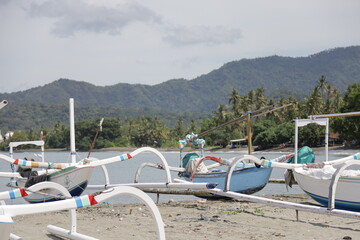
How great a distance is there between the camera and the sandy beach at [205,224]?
7.91m

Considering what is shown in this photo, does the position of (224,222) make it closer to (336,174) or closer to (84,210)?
(336,174)

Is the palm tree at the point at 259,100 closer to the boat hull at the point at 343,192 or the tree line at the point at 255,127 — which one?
the tree line at the point at 255,127

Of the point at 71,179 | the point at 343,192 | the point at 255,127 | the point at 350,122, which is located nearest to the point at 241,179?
the point at 343,192

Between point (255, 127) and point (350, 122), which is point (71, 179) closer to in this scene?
point (350, 122)

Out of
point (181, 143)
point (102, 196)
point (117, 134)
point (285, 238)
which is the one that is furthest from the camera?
point (117, 134)

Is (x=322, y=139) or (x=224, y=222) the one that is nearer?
(x=224, y=222)

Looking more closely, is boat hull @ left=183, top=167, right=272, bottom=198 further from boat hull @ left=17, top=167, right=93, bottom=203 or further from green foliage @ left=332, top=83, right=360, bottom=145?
green foliage @ left=332, top=83, right=360, bottom=145

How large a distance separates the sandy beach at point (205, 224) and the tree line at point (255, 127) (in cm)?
2518

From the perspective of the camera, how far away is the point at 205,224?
29.2 ft

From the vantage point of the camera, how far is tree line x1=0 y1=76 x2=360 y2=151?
63.1 m

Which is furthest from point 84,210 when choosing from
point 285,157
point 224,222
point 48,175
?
point 285,157

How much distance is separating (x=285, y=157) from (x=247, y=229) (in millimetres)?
4694

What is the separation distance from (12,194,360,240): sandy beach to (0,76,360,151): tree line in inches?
991

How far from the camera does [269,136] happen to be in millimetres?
76062
